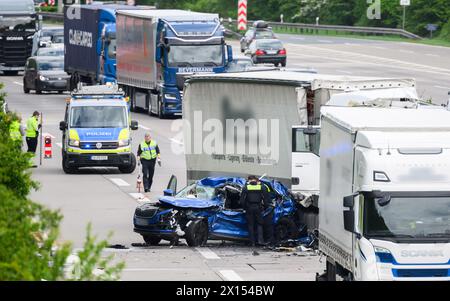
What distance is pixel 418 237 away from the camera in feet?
59.0

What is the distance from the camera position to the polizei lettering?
59463 mm

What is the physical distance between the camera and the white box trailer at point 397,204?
17891 millimetres

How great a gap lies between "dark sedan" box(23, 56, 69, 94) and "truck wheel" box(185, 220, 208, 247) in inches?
1447

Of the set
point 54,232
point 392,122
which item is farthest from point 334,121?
point 54,232

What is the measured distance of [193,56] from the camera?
50.3 m

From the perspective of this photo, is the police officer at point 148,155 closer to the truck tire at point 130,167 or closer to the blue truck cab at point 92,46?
the truck tire at point 130,167

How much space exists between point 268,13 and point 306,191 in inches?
3706

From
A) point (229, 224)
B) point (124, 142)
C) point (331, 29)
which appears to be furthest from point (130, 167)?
point (331, 29)

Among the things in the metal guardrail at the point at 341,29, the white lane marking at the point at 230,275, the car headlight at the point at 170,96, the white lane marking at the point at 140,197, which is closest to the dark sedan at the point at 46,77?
the car headlight at the point at 170,96

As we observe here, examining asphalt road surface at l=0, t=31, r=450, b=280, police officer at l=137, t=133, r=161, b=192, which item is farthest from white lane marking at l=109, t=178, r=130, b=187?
police officer at l=137, t=133, r=161, b=192

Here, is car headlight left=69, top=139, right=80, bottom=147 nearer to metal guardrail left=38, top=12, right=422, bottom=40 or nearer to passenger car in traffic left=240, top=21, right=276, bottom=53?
passenger car in traffic left=240, top=21, right=276, bottom=53

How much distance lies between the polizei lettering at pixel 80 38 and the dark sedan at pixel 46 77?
171cm

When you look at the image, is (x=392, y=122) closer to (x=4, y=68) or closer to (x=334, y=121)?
(x=334, y=121)

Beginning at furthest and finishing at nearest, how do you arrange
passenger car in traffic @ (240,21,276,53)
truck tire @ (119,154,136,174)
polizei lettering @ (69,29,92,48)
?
passenger car in traffic @ (240,21,276,53), polizei lettering @ (69,29,92,48), truck tire @ (119,154,136,174)
